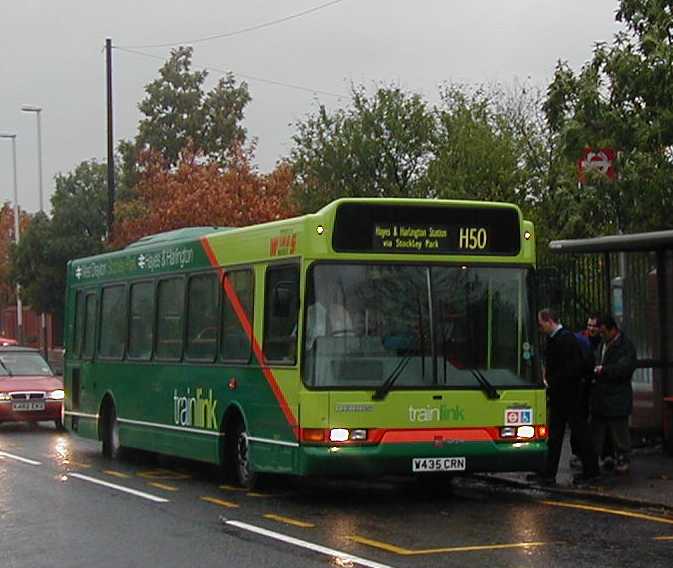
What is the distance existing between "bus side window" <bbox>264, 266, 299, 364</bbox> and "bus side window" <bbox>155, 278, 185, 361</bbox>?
2.76 metres

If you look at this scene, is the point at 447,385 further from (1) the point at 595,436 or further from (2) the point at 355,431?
(1) the point at 595,436

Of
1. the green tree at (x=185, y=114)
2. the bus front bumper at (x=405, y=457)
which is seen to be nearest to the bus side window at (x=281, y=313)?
the bus front bumper at (x=405, y=457)

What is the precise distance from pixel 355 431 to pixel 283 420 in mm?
765

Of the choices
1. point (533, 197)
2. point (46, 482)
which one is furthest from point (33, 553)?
point (533, 197)

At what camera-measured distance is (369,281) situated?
536 inches

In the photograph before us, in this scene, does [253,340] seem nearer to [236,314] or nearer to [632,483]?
[236,314]

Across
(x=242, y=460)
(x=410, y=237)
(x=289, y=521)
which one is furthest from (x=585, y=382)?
(x=289, y=521)

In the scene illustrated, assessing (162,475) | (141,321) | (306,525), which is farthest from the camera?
(141,321)

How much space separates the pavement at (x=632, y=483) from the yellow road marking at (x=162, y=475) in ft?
→ 11.7

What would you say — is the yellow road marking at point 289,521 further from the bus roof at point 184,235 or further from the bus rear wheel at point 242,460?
the bus roof at point 184,235

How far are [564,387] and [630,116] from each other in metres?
5.31

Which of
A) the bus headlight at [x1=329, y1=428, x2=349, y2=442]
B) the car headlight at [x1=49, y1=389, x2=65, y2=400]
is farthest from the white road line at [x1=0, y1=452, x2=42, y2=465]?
the bus headlight at [x1=329, y1=428, x2=349, y2=442]

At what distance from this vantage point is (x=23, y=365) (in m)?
27.9

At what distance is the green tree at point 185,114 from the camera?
71875 millimetres
